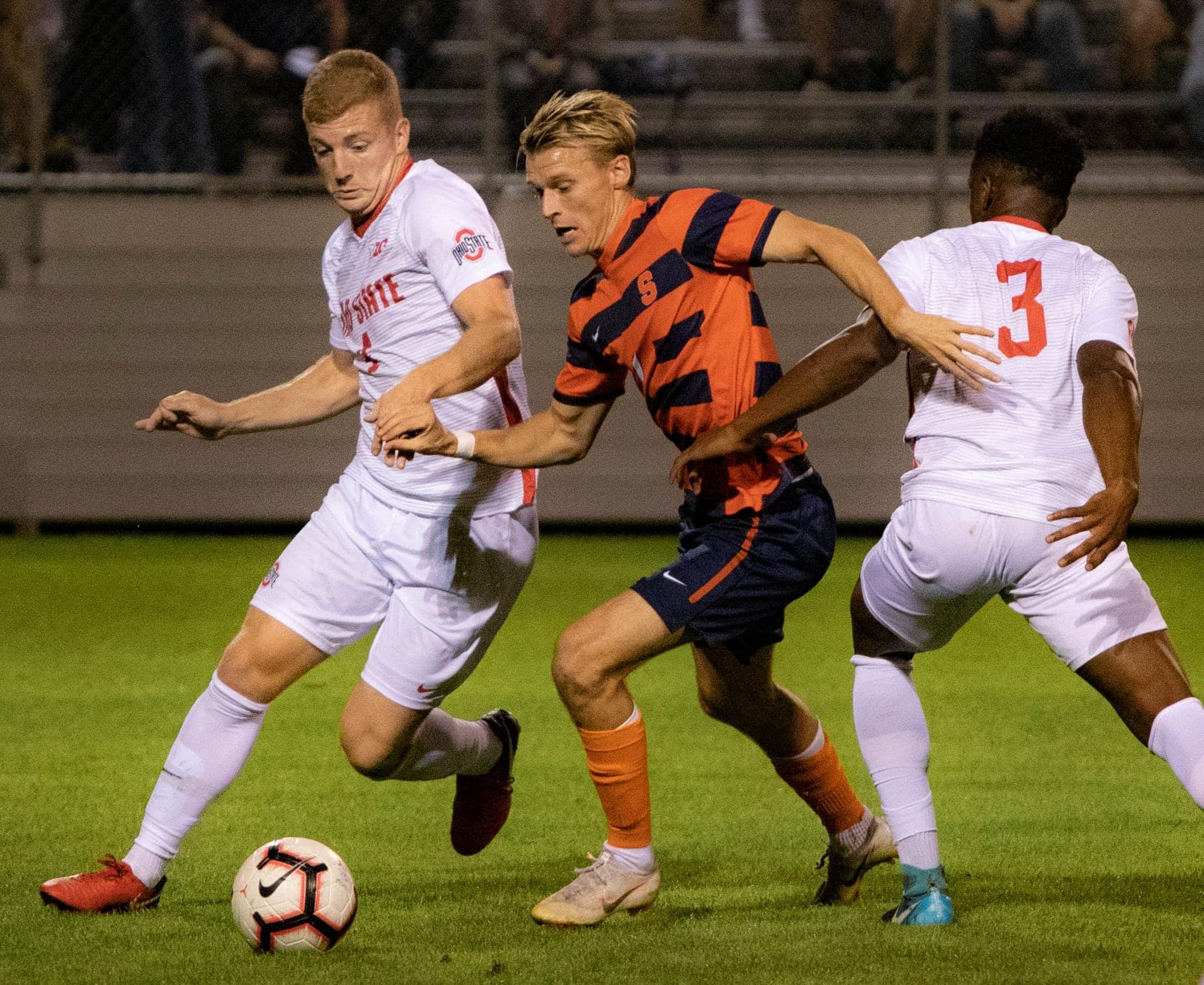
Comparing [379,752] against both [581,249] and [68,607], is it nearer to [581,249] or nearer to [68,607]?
[581,249]

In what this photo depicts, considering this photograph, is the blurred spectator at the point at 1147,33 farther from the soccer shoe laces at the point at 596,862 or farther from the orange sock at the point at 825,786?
the soccer shoe laces at the point at 596,862

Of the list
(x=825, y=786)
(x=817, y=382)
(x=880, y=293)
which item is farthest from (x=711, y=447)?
(x=825, y=786)

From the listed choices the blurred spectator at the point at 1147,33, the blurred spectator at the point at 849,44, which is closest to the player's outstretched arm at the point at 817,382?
the blurred spectator at the point at 849,44

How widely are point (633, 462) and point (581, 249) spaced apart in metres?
7.58

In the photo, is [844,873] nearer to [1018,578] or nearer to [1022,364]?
[1018,578]

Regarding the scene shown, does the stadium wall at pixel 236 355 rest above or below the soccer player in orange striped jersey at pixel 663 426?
below

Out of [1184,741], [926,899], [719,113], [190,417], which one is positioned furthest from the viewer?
[719,113]

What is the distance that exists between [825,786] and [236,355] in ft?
26.5

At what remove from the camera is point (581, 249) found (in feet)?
13.4

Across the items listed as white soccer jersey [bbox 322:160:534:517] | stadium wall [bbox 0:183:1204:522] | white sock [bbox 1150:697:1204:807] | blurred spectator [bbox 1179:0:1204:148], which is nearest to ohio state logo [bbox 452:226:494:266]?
white soccer jersey [bbox 322:160:534:517]

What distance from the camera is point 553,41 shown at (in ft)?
37.5

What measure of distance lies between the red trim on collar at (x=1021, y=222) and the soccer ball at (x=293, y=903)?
7.02ft

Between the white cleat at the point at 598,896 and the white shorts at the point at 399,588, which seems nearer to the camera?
the white cleat at the point at 598,896

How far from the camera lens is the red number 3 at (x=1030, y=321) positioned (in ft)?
12.2
